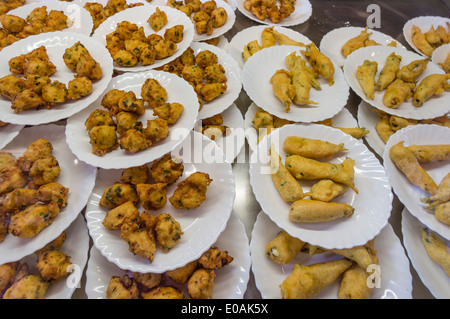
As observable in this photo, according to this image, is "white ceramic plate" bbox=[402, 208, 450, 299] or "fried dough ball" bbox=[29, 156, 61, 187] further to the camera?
"fried dough ball" bbox=[29, 156, 61, 187]

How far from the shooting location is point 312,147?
201 cm

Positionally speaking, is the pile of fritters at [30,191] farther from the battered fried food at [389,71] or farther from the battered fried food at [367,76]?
the battered fried food at [389,71]

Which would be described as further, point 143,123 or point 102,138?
point 143,123

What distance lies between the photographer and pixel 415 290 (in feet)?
5.71

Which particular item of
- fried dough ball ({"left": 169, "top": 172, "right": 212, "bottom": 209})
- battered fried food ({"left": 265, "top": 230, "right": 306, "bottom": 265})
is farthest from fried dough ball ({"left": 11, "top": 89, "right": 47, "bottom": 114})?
battered fried food ({"left": 265, "top": 230, "right": 306, "bottom": 265})

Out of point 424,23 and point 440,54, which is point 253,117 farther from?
point 424,23

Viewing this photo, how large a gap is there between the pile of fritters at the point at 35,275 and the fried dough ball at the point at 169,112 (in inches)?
40.9

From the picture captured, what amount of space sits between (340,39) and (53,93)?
2849 millimetres

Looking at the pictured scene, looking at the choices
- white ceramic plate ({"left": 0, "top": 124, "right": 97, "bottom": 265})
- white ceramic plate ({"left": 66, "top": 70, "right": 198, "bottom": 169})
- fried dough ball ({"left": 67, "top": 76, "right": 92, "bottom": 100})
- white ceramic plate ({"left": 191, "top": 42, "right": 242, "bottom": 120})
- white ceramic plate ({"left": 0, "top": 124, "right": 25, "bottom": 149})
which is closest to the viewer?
white ceramic plate ({"left": 0, "top": 124, "right": 97, "bottom": 265})

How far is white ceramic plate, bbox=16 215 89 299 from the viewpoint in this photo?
5.03ft

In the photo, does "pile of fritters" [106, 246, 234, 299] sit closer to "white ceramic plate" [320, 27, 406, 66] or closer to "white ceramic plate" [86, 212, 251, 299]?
"white ceramic plate" [86, 212, 251, 299]

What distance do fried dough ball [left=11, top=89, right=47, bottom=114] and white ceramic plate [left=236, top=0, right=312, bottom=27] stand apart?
95.4 inches

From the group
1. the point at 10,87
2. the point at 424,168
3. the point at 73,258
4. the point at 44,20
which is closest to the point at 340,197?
the point at 424,168
